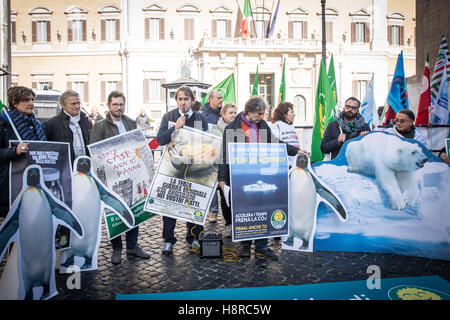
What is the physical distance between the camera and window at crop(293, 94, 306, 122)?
2889cm

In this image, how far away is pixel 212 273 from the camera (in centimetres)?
370

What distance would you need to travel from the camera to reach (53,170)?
3.28 m

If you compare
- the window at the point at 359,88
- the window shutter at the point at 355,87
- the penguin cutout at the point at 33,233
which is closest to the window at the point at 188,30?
the window shutter at the point at 355,87

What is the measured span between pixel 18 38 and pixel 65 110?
103 feet

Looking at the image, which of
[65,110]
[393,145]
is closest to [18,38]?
[65,110]

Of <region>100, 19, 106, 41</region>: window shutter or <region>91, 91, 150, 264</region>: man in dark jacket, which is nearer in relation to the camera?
<region>91, 91, 150, 264</region>: man in dark jacket

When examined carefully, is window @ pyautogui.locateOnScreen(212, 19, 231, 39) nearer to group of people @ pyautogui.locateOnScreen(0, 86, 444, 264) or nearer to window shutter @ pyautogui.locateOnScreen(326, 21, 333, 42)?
window shutter @ pyautogui.locateOnScreen(326, 21, 333, 42)

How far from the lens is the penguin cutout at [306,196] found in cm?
414

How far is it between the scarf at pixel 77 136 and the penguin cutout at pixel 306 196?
93.6 inches

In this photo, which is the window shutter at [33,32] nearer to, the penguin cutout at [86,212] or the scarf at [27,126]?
the scarf at [27,126]

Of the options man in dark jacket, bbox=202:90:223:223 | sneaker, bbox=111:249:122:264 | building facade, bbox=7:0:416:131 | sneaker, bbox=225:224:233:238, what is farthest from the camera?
building facade, bbox=7:0:416:131

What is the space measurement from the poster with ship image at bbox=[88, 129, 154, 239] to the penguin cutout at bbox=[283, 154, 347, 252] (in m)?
1.68

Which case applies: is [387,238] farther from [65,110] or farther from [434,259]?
[65,110]

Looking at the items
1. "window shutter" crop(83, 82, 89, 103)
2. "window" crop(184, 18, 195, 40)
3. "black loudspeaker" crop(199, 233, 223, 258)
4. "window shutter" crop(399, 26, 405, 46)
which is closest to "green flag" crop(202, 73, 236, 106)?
"black loudspeaker" crop(199, 233, 223, 258)
